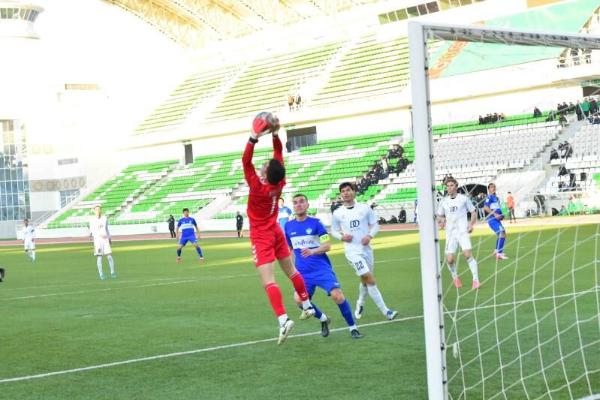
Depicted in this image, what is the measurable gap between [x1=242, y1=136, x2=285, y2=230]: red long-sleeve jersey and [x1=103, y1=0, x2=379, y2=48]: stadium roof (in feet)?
155

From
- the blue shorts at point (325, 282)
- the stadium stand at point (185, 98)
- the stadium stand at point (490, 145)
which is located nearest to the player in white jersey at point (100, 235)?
the blue shorts at point (325, 282)

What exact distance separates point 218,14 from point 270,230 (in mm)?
56008

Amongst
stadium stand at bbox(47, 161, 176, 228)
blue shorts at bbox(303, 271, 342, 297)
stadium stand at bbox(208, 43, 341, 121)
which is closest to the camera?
blue shorts at bbox(303, 271, 342, 297)

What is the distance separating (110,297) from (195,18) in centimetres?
4906

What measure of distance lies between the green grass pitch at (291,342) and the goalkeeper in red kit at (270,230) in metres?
0.50

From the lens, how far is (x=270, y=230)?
9109 mm

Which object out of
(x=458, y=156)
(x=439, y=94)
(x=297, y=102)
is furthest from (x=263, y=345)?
(x=297, y=102)

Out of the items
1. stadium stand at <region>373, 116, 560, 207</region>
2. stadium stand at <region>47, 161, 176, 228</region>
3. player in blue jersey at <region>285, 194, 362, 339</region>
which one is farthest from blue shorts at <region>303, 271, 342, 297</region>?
stadium stand at <region>47, 161, 176, 228</region>

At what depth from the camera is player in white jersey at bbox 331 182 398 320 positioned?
10680 millimetres

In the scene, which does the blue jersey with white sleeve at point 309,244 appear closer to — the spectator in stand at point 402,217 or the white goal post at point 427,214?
the white goal post at point 427,214

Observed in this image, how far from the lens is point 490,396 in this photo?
22.1 ft

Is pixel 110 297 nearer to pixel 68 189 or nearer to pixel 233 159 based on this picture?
pixel 233 159

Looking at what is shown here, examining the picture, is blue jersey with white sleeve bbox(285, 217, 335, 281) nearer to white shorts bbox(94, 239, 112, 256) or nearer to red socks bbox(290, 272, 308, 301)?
red socks bbox(290, 272, 308, 301)

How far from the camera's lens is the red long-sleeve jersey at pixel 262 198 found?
871cm
